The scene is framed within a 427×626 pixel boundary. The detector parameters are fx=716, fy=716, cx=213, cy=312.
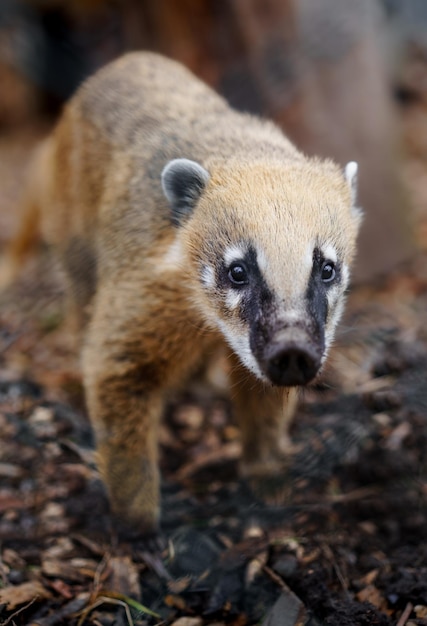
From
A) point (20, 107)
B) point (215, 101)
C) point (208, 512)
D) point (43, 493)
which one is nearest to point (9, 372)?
point (43, 493)

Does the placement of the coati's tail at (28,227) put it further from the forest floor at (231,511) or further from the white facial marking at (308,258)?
the white facial marking at (308,258)

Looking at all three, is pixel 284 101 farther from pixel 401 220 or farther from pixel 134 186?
pixel 134 186

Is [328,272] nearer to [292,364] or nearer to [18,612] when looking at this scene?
[292,364]

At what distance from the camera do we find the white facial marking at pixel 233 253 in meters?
3.15

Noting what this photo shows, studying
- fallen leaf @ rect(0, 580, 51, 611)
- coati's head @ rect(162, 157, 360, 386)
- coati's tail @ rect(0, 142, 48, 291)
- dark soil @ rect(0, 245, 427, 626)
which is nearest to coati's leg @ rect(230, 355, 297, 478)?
dark soil @ rect(0, 245, 427, 626)

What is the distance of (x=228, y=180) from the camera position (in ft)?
11.2

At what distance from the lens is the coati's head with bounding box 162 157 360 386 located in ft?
9.46

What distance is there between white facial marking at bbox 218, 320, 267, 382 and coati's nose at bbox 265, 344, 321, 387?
4.9 inches

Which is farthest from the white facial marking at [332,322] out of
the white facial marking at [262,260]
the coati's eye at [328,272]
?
the white facial marking at [262,260]

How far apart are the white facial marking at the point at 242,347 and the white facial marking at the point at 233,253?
0.30m

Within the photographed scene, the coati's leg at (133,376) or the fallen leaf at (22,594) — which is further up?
the coati's leg at (133,376)

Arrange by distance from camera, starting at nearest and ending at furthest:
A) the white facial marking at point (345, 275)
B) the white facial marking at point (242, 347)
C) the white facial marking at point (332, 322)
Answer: the white facial marking at point (242, 347), the white facial marking at point (332, 322), the white facial marking at point (345, 275)

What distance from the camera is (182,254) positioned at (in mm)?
3566

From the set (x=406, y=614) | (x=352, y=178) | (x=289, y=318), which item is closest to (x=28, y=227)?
(x=352, y=178)
